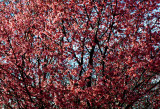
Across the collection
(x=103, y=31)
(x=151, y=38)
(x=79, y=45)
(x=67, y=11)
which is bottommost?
(x=151, y=38)

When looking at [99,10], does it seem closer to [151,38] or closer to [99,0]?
[99,0]

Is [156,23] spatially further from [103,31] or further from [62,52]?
[62,52]

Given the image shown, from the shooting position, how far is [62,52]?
9.95 m

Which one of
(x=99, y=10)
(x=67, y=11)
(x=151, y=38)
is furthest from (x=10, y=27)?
(x=151, y=38)

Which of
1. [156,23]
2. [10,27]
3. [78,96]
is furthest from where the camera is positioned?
[10,27]

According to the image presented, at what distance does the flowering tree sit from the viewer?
29.5ft

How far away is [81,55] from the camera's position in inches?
406

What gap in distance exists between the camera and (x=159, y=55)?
881 centimetres

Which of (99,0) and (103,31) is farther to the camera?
(103,31)

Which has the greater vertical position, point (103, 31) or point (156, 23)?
point (103, 31)

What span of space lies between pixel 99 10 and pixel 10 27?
18.9 ft

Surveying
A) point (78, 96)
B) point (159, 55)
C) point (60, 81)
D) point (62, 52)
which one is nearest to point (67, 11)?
point (62, 52)

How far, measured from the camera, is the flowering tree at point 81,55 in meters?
8.98

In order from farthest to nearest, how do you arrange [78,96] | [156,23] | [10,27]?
[10,27] < [156,23] < [78,96]
